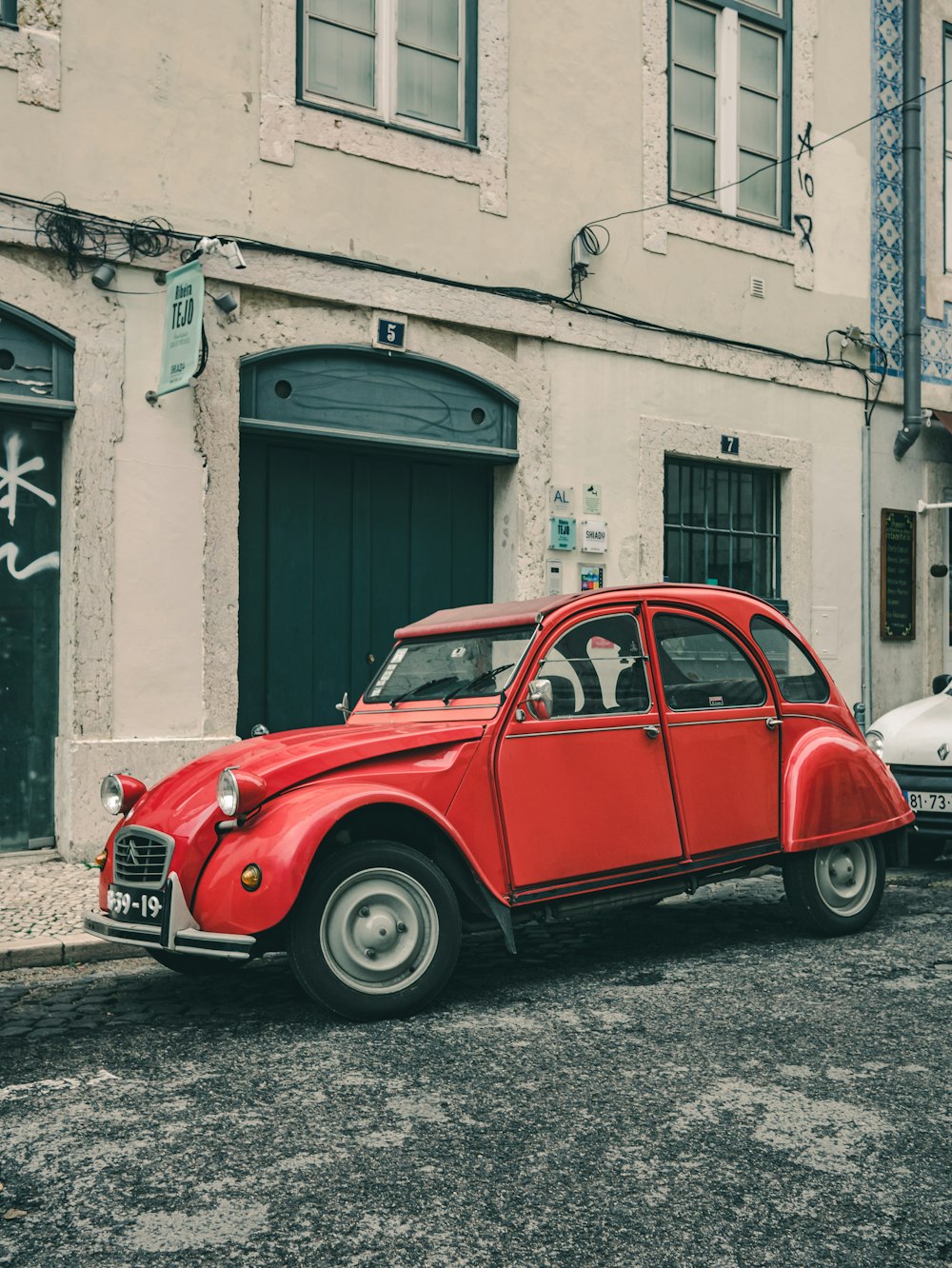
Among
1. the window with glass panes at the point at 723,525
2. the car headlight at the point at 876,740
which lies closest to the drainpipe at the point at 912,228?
the window with glass panes at the point at 723,525

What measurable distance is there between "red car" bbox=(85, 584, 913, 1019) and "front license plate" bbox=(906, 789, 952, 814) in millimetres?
1495

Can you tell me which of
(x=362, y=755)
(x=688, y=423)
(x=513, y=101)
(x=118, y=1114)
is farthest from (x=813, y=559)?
(x=118, y=1114)

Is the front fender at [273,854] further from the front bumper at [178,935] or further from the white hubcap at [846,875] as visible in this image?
the white hubcap at [846,875]

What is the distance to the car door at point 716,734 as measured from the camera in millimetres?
5969

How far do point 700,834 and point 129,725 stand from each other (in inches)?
161

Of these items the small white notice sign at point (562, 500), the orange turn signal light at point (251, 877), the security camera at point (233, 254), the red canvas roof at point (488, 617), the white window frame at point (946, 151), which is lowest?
the orange turn signal light at point (251, 877)

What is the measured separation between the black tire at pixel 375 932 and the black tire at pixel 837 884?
6.54ft

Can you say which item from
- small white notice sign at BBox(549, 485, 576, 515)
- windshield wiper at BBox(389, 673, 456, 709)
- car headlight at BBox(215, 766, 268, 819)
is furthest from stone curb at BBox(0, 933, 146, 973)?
small white notice sign at BBox(549, 485, 576, 515)

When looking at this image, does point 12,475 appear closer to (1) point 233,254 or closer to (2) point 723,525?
(1) point 233,254

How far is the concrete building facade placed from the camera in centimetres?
834

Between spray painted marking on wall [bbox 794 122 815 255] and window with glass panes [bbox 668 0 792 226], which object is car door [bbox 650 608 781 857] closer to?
window with glass panes [bbox 668 0 792 226]

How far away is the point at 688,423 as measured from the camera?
11461mm

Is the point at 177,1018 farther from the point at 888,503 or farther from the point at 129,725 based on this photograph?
the point at 888,503

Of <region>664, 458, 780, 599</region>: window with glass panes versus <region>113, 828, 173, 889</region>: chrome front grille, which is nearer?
<region>113, 828, 173, 889</region>: chrome front grille
